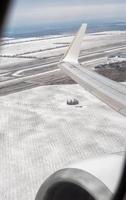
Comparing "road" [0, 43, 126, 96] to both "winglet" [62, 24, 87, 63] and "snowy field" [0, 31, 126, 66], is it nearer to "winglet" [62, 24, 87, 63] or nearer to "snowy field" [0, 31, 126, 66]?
"snowy field" [0, 31, 126, 66]

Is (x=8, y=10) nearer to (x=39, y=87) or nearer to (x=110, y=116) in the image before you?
(x=110, y=116)

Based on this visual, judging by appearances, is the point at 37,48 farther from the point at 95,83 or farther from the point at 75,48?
the point at 95,83

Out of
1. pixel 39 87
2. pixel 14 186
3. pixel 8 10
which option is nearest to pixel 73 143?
pixel 14 186

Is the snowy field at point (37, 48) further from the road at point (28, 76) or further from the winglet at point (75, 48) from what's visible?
the winglet at point (75, 48)

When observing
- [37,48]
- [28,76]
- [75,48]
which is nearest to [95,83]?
[75,48]

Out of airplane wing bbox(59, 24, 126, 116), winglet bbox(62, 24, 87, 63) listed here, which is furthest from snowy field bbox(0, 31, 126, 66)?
airplane wing bbox(59, 24, 126, 116)

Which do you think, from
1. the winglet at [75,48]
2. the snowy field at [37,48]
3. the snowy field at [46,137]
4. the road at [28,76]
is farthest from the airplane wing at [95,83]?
the snowy field at [37,48]

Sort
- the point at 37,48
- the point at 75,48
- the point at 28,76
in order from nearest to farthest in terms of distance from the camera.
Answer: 1. the point at 75,48
2. the point at 28,76
3. the point at 37,48
